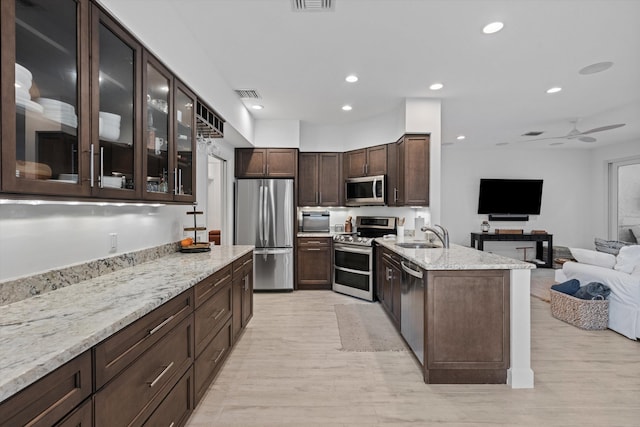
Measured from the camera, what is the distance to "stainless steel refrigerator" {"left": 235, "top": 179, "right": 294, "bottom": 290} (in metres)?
4.95

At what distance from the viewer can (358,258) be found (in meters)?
4.64

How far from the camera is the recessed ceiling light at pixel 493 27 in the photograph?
8.19ft

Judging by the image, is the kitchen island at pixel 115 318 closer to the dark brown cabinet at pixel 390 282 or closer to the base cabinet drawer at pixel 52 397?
the base cabinet drawer at pixel 52 397

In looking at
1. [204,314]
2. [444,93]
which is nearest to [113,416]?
[204,314]

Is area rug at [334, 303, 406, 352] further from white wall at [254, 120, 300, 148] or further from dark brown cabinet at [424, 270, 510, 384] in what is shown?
white wall at [254, 120, 300, 148]

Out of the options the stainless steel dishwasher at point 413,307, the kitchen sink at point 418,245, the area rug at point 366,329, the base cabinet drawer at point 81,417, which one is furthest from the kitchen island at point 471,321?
the base cabinet drawer at point 81,417

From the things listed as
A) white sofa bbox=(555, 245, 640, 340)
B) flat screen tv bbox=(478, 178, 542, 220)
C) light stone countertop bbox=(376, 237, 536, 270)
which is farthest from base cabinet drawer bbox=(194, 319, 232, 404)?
flat screen tv bbox=(478, 178, 542, 220)

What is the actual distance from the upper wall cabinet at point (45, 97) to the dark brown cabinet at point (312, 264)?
3881mm

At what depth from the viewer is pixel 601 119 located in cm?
500

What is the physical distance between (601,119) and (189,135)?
617 cm

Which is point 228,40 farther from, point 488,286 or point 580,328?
point 580,328

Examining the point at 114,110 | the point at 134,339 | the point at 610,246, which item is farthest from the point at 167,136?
the point at 610,246

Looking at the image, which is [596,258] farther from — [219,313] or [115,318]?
[115,318]

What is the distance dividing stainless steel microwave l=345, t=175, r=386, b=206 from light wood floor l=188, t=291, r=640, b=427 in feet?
7.33
